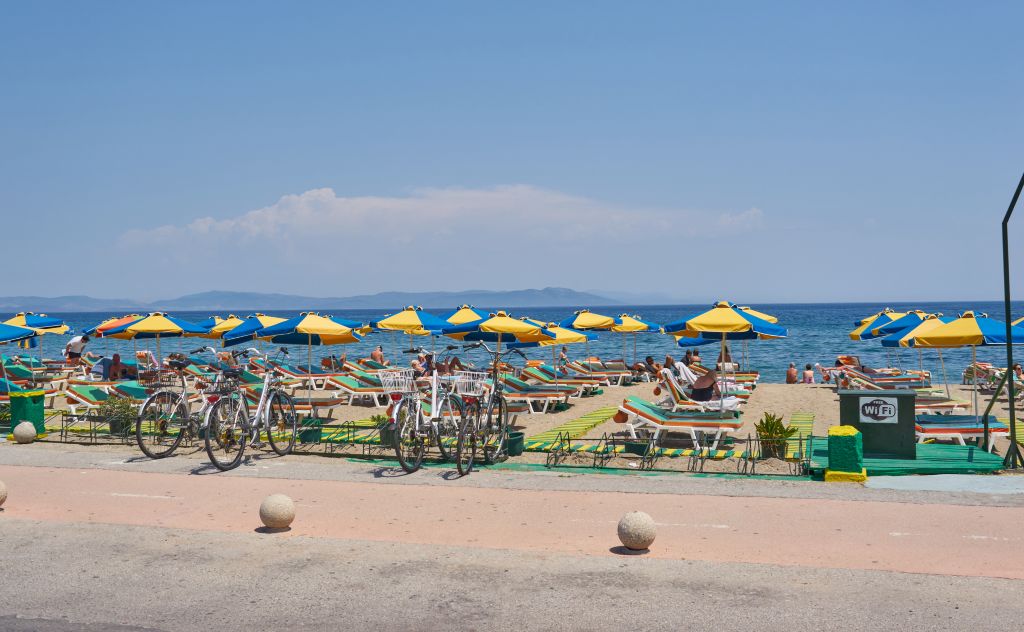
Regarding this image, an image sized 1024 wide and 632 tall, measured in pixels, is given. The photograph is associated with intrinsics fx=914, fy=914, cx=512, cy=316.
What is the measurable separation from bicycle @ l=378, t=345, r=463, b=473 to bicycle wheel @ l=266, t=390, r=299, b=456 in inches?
71.1

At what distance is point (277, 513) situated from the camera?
796 cm

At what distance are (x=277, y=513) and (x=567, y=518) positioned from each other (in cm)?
263

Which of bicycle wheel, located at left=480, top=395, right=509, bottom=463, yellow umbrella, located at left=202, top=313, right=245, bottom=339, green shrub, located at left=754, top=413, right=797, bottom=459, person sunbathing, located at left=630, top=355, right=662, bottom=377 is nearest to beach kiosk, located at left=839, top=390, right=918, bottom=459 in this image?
green shrub, located at left=754, top=413, right=797, bottom=459

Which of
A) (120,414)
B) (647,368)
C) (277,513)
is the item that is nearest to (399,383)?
(277,513)

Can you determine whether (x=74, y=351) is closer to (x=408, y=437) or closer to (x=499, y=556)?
(x=408, y=437)

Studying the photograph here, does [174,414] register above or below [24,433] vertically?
above

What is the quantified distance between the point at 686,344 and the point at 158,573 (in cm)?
2066

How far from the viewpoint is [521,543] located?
300 inches

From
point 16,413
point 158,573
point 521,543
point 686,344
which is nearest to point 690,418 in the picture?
point 521,543

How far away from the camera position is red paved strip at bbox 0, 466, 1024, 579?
7203 millimetres

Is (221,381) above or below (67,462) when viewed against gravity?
above

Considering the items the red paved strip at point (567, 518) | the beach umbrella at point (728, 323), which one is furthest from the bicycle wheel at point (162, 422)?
the beach umbrella at point (728, 323)

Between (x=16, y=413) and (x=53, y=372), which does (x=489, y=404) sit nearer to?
(x=16, y=413)

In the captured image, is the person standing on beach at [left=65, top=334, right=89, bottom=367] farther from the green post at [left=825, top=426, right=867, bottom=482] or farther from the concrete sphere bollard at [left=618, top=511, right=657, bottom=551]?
the concrete sphere bollard at [left=618, top=511, right=657, bottom=551]
